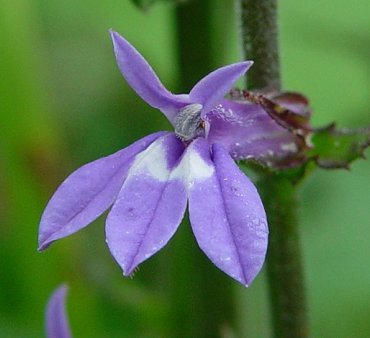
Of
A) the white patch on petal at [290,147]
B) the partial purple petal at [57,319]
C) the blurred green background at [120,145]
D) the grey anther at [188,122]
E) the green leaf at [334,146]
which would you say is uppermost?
the grey anther at [188,122]

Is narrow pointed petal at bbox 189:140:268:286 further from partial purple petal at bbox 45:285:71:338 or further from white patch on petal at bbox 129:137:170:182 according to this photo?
partial purple petal at bbox 45:285:71:338

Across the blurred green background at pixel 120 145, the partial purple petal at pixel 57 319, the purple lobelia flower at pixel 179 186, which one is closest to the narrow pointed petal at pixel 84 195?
Answer: the purple lobelia flower at pixel 179 186

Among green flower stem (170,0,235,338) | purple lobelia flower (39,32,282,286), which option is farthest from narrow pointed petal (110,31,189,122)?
green flower stem (170,0,235,338)

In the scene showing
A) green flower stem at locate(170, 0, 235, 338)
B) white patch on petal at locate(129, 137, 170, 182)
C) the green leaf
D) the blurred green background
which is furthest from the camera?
the blurred green background

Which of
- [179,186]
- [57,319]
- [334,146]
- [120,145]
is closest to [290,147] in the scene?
[334,146]

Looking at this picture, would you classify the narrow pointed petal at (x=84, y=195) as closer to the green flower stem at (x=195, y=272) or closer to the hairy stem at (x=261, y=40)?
the hairy stem at (x=261, y=40)

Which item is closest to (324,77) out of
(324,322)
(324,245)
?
(324,245)

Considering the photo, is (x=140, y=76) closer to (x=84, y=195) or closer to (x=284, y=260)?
(x=84, y=195)
